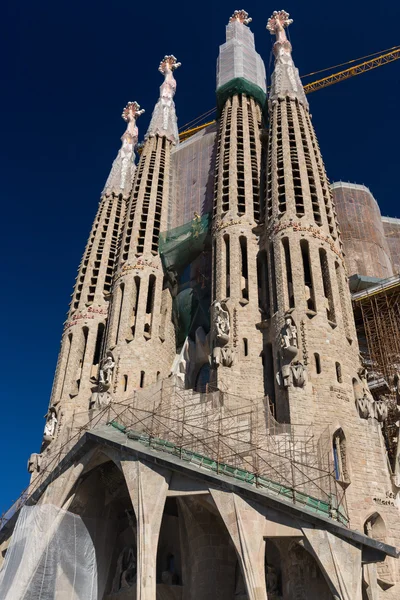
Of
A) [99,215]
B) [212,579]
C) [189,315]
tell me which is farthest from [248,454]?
[99,215]

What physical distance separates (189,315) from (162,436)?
460 inches

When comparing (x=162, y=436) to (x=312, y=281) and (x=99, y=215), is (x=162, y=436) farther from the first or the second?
(x=99, y=215)

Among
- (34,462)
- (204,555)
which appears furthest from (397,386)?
(34,462)

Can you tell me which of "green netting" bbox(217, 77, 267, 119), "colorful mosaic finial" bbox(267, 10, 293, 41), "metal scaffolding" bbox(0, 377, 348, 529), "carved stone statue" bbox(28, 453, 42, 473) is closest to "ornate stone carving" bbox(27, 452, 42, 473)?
"carved stone statue" bbox(28, 453, 42, 473)

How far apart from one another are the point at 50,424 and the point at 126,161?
74.3ft

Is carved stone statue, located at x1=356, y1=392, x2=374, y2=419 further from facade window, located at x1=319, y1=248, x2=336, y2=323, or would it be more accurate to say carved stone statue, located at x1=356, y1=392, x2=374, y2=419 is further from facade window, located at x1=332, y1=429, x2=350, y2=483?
facade window, located at x1=319, y1=248, x2=336, y2=323

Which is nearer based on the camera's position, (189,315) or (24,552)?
(24,552)

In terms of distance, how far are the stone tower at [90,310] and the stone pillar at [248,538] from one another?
1306 cm

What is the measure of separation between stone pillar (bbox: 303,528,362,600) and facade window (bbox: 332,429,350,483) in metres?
4.14

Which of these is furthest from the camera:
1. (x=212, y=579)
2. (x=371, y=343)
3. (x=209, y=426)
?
(x=371, y=343)

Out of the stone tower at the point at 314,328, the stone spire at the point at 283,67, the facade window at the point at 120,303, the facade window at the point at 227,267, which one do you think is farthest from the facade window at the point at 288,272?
the stone spire at the point at 283,67

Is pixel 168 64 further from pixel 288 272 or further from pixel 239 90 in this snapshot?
pixel 288 272

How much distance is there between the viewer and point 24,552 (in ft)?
66.2

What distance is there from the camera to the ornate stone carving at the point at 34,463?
90.5 ft
